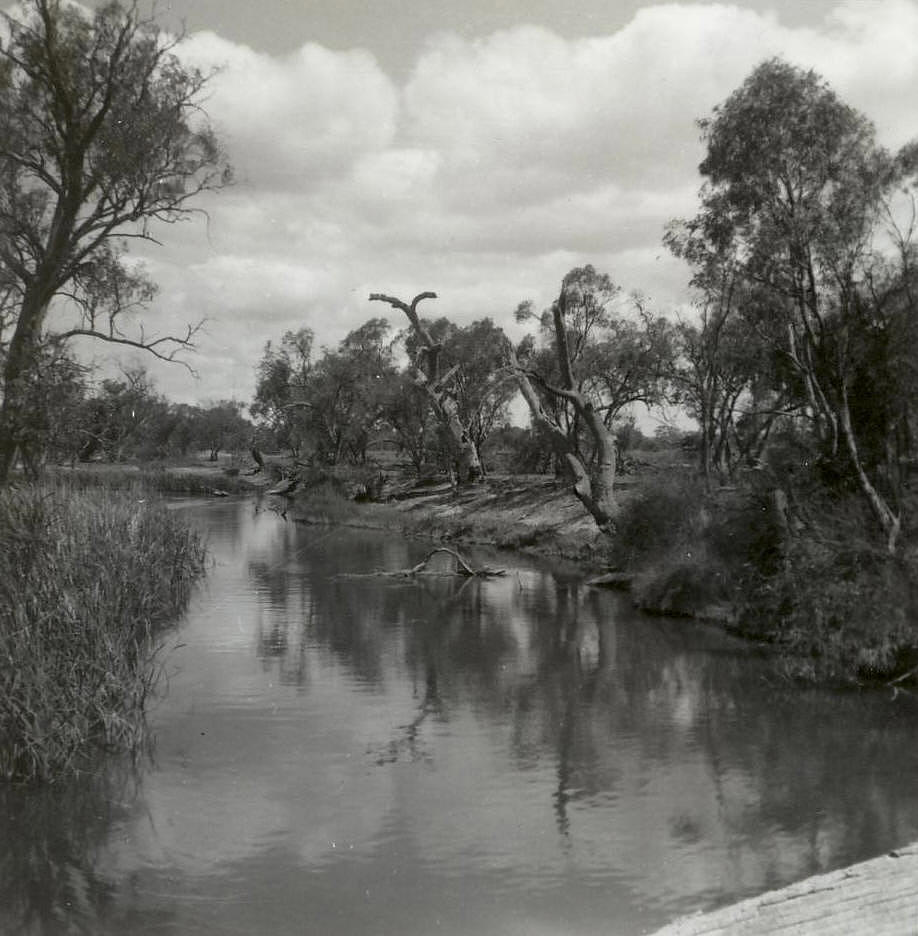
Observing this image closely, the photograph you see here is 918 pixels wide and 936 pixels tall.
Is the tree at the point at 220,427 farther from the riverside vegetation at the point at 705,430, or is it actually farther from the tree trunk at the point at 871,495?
the tree trunk at the point at 871,495

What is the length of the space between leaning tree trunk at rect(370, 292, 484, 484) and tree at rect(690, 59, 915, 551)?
2989cm

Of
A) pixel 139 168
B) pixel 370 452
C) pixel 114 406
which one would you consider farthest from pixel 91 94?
pixel 370 452

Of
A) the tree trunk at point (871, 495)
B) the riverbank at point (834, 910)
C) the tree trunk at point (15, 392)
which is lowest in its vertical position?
the riverbank at point (834, 910)

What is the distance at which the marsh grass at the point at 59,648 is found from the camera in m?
11.5

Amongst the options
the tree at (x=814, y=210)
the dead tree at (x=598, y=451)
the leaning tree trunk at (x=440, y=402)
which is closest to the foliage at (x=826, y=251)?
the tree at (x=814, y=210)

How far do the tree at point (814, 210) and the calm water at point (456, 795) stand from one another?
572 centimetres

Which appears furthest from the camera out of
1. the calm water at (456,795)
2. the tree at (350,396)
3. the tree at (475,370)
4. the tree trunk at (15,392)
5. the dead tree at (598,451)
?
the tree at (350,396)

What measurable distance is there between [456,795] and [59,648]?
17.4 ft

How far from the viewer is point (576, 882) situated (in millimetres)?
9758

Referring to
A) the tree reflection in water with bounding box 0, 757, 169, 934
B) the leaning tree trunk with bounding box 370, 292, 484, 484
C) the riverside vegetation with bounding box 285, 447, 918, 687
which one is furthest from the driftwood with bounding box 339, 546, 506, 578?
the leaning tree trunk with bounding box 370, 292, 484, 484

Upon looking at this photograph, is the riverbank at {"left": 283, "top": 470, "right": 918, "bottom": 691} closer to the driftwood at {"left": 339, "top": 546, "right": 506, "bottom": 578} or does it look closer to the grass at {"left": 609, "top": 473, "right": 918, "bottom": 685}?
the grass at {"left": 609, "top": 473, "right": 918, "bottom": 685}

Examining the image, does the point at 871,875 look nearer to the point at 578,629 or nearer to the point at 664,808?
the point at 664,808

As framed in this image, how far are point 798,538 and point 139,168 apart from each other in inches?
574

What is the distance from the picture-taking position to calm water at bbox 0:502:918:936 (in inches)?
A: 369
